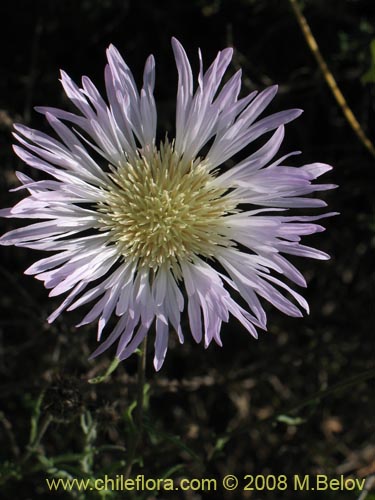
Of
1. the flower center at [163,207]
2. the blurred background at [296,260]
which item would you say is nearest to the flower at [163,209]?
the flower center at [163,207]

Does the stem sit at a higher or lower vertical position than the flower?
lower

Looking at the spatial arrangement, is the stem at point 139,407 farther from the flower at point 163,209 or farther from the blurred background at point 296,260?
the blurred background at point 296,260

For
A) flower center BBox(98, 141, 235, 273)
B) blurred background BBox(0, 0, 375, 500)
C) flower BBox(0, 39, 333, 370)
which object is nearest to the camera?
flower BBox(0, 39, 333, 370)

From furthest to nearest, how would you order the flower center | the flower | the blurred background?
the blurred background → the flower center → the flower

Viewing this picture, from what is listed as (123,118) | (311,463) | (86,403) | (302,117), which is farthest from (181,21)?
(311,463)

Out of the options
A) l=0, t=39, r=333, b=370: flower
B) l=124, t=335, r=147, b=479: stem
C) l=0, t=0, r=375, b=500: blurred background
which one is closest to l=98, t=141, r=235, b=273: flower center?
l=0, t=39, r=333, b=370: flower

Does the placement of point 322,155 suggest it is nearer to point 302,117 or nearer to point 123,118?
point 302,117

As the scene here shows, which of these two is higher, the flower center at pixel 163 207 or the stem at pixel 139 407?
the flower center at pixel 163 207

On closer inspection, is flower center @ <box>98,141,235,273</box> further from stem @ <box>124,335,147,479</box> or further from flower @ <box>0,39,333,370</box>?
stem @ <box>124,335,147,479</box>
